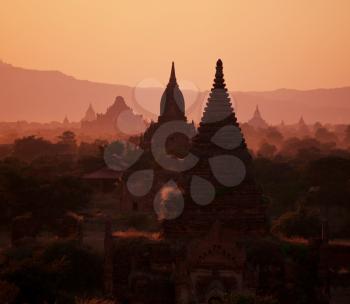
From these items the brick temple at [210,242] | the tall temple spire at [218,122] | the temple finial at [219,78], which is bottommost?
the brick temple at [210,242]

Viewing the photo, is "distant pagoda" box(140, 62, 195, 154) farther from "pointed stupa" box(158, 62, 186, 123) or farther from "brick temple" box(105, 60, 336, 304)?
"brick temple" box(105, 60, 336, 304)

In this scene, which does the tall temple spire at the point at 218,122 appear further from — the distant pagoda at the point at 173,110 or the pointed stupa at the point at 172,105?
the pointed stupa at the point at 172,105

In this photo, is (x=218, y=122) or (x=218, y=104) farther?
(x=218, y=104)

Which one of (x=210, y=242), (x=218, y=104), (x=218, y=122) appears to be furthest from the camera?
(x=218, y=104)

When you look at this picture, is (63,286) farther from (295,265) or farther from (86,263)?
(295,265)

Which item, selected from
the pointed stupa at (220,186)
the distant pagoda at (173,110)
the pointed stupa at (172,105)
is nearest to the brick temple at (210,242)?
the pointed stupa at (220,186)

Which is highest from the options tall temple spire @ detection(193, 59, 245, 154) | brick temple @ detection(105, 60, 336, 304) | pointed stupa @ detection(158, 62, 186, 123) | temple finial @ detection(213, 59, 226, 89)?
pointed stupa @ detection(158, 62, 186, 123)

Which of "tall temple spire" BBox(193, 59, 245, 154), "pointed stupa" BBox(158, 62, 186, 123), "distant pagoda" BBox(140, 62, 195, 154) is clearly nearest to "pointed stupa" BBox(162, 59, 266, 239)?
"tall temple spire" BBox(193, 59, 245, 154)

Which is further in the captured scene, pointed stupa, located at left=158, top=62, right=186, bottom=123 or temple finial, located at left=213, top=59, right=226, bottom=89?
pointed stupa, located at left=158, top=62, right=186, bottom=123

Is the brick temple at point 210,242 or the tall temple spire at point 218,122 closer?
the brick temple at point 210,242

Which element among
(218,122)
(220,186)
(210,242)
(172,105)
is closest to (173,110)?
(172,105)

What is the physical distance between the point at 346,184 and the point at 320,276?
2874 cm

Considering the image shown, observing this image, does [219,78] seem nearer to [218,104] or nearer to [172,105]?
[218,104]

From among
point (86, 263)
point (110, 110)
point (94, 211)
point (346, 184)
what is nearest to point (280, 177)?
point (346, 184)
